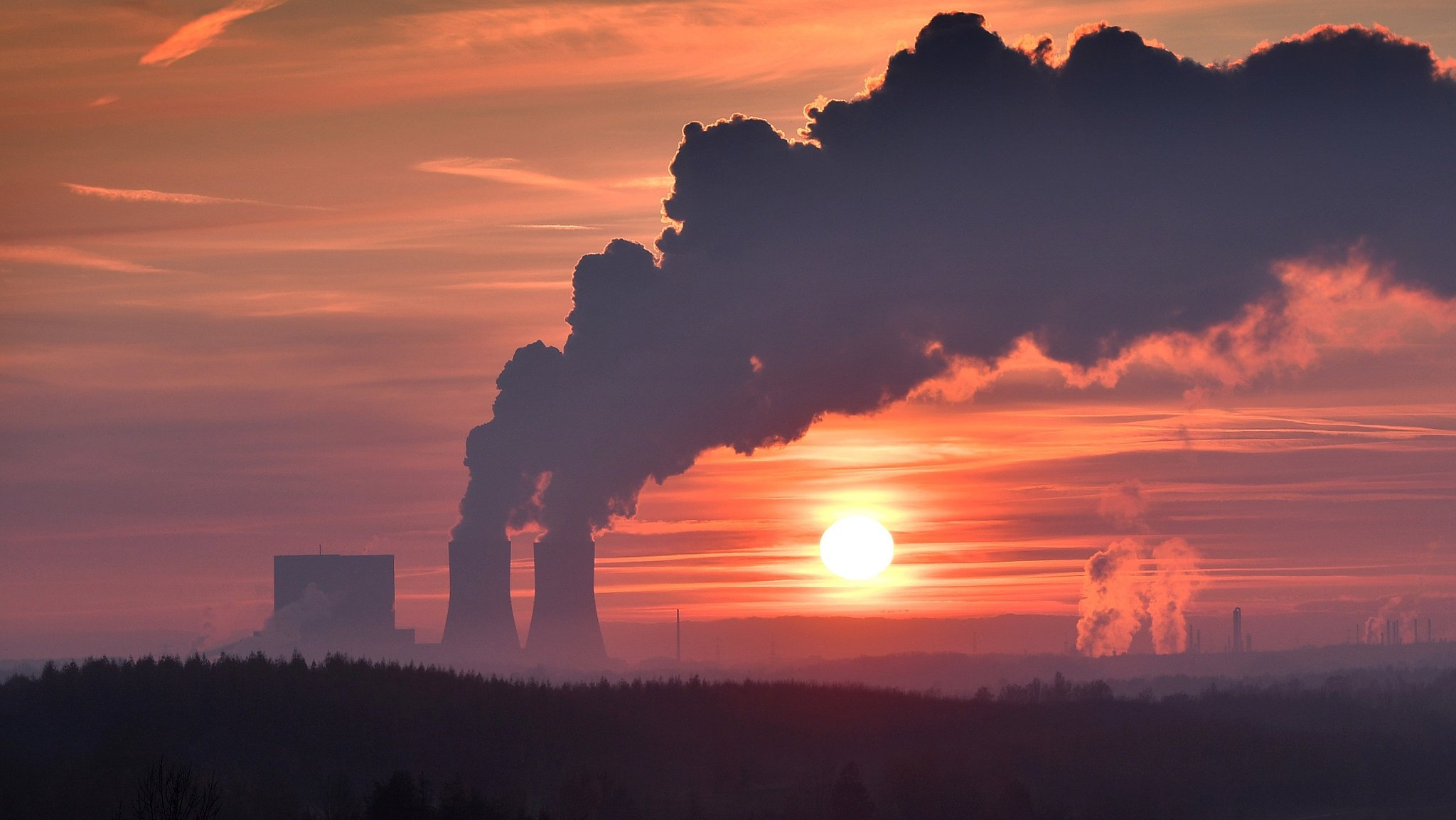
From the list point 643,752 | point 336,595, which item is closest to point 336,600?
point 336,595

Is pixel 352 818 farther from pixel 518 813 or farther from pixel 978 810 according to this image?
pixel 978 810

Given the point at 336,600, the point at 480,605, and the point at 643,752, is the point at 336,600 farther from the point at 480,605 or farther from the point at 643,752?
the point at 643,752

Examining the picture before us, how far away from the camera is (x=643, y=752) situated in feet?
217

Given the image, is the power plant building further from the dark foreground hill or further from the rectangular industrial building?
the dark foreground hill

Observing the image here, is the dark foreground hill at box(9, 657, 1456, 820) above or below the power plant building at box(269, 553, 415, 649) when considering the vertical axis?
below

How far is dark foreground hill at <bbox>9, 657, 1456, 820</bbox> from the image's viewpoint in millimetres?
51688

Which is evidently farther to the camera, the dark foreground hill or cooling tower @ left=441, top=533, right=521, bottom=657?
cooling tower @ left=441, top=533, right=521, bottom=657

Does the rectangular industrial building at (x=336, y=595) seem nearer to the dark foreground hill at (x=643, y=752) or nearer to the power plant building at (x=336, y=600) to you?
the power plant building at (x=336, y=600)

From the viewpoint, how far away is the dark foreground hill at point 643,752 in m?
51.7

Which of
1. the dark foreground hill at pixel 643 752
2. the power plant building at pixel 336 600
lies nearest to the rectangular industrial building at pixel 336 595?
the power plant building at pixel 336 600

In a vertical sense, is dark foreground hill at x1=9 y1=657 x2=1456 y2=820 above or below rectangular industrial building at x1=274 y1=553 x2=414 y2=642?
below

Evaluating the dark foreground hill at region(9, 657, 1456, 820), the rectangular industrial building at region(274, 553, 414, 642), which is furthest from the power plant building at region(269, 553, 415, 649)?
the dark foreground hill at region(9, 657, 1456, 820)

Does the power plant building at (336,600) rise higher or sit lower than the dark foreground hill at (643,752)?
higher

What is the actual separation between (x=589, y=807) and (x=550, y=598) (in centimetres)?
4318
